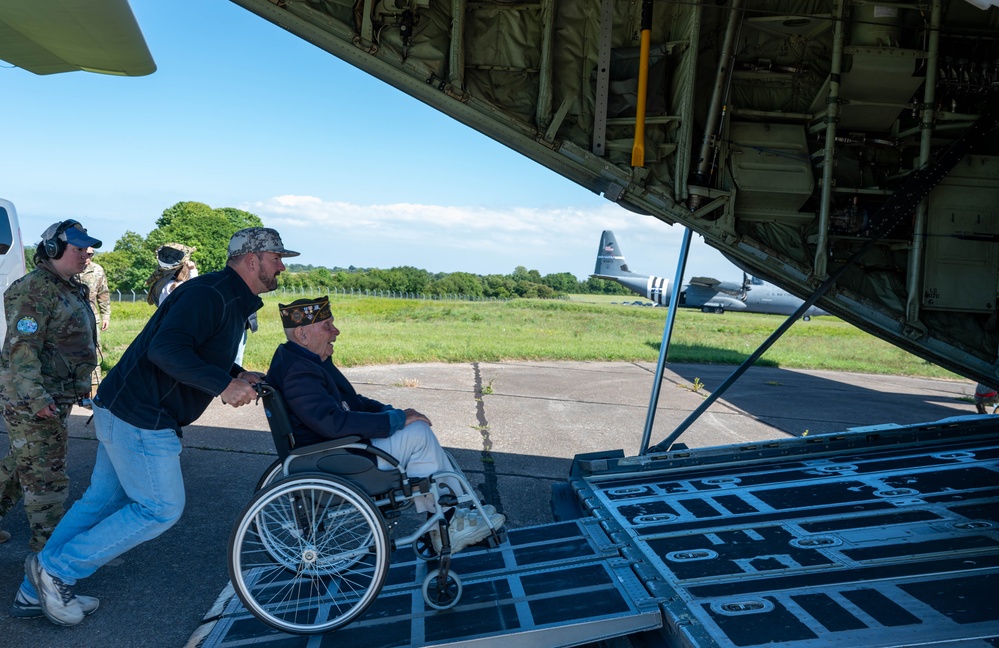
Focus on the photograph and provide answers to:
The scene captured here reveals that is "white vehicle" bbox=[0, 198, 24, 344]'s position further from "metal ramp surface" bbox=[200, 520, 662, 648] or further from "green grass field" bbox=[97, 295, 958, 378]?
"metal ramp surface" bbox=[200, 520, 662, 648]

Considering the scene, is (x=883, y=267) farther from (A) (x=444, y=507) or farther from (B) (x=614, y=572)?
(A) (x=444, y=507)

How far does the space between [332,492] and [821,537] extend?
251 centimetres

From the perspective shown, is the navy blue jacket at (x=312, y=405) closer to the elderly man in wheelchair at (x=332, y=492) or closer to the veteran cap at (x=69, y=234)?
the elderly man in wheelchair at (x=332, y=492)

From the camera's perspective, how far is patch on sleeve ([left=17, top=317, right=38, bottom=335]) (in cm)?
384

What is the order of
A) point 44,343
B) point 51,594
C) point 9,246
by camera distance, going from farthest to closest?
point 9,246, point 44,343, point 51,594

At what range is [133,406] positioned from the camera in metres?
3.19

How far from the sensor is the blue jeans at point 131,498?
126 inches

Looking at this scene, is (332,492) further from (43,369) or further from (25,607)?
(43,369)

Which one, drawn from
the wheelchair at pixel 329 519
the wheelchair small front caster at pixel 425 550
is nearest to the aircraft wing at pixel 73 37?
the wheelchair at pixel 329 519

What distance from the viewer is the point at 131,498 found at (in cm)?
330

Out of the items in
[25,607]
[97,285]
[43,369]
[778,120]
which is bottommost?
[25,607]

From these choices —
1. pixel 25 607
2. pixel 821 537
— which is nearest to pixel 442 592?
pixel 821 537

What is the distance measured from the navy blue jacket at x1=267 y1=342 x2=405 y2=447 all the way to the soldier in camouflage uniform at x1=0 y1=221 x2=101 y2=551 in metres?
1.62

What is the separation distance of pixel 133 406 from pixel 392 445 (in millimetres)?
1212
